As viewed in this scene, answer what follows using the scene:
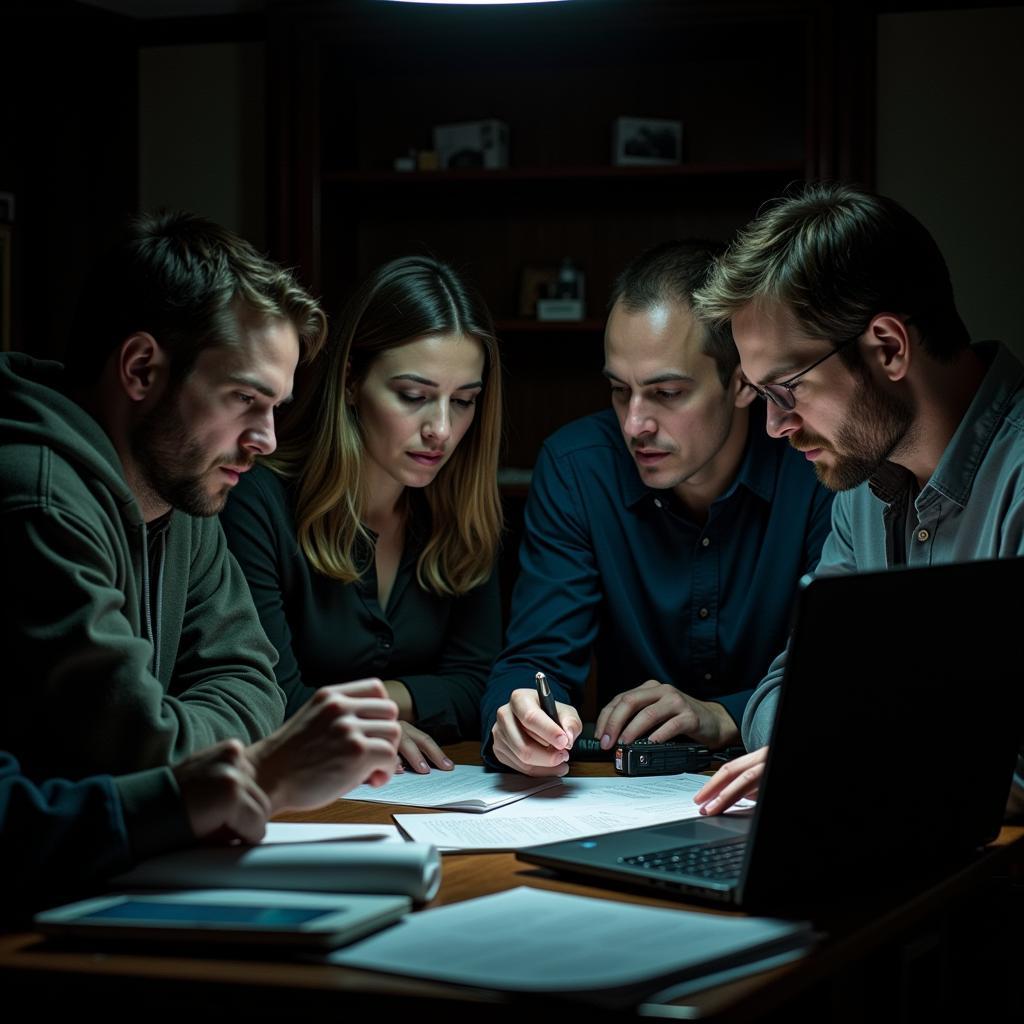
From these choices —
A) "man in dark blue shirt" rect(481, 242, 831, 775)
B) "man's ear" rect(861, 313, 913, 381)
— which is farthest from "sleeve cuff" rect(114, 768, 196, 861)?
"man's ear" rect(861, 313, 913, 381)

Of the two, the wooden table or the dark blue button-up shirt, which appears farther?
the dark blue button-up shirt

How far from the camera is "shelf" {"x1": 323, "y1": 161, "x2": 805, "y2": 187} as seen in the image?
11.4 feet

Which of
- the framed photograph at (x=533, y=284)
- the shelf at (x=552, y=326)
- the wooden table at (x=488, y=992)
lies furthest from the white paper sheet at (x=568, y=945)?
the framed photograph at (x=533, y=284)

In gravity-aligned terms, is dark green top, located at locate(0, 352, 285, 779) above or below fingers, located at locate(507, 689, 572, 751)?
above

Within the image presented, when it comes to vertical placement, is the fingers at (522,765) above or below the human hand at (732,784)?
below

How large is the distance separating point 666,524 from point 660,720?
554 millimetres

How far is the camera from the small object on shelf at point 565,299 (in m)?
3.67

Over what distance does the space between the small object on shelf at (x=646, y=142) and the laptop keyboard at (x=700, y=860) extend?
265cm

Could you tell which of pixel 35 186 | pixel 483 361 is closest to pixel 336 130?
pixel 35 186

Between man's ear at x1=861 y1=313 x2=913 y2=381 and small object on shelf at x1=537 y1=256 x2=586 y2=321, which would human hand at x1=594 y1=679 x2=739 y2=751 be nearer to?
man's ear at x1=861 y1=313 x2=913 y2=381

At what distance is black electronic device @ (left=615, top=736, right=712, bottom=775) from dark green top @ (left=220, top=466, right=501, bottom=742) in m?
0.39

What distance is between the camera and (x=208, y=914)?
3.45 ft

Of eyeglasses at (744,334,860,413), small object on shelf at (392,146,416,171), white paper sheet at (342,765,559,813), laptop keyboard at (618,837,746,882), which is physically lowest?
white paper sheet at (342,765,559,813)

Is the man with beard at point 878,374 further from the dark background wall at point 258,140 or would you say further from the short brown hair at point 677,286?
the dark background wall at point 258,140
